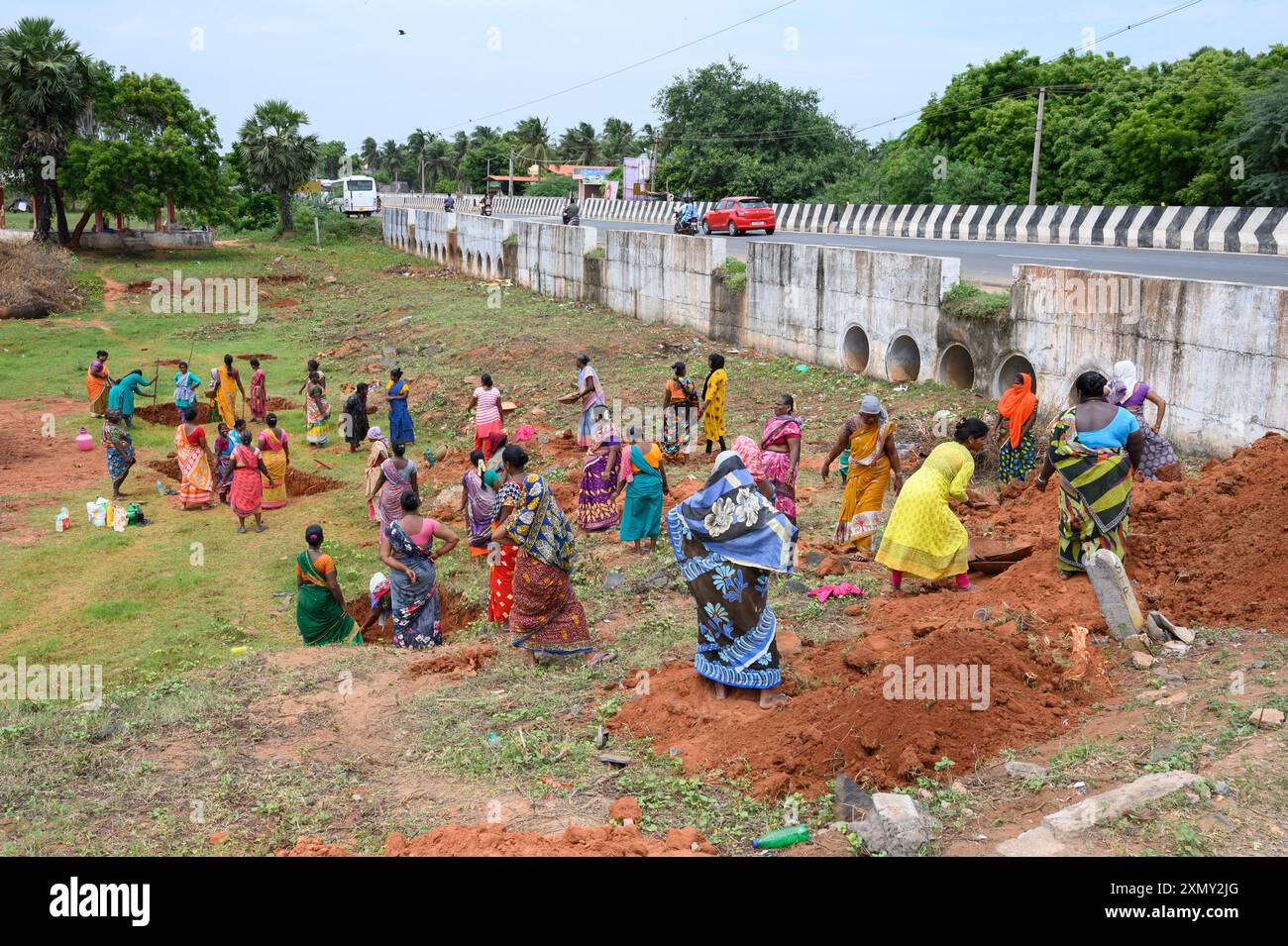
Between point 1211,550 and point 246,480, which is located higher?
point 1211,550

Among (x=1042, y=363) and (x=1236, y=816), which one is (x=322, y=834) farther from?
(x=1042, y=363)

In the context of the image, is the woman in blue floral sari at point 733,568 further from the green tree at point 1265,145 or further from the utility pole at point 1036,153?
the utility pole at point 1036,153

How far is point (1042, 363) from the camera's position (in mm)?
11812

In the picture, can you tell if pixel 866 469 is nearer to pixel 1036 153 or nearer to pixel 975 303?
pixel 975 303

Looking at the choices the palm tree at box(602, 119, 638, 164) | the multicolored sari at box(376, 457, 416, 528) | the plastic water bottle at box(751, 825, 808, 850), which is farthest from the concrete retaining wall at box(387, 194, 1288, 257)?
the palm tree at box(602, 119, 638, 164)

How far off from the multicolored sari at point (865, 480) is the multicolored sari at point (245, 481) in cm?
702

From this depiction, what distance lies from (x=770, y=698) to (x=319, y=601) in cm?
408

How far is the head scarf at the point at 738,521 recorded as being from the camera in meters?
5.98

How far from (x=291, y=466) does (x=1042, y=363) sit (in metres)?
10.3

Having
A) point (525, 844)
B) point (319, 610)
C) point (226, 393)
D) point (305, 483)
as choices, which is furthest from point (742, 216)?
point (525, 844)

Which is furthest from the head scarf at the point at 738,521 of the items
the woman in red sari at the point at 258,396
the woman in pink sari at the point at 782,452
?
the woman in red sari at the point at 258,396

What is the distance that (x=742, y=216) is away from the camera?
1182 inches

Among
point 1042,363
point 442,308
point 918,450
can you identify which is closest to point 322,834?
point 918,450

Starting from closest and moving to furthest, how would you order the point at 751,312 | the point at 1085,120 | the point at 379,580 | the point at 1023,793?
the point at 1023,793
the point at 379,580
the point at 751,312
the point at 1085,120
